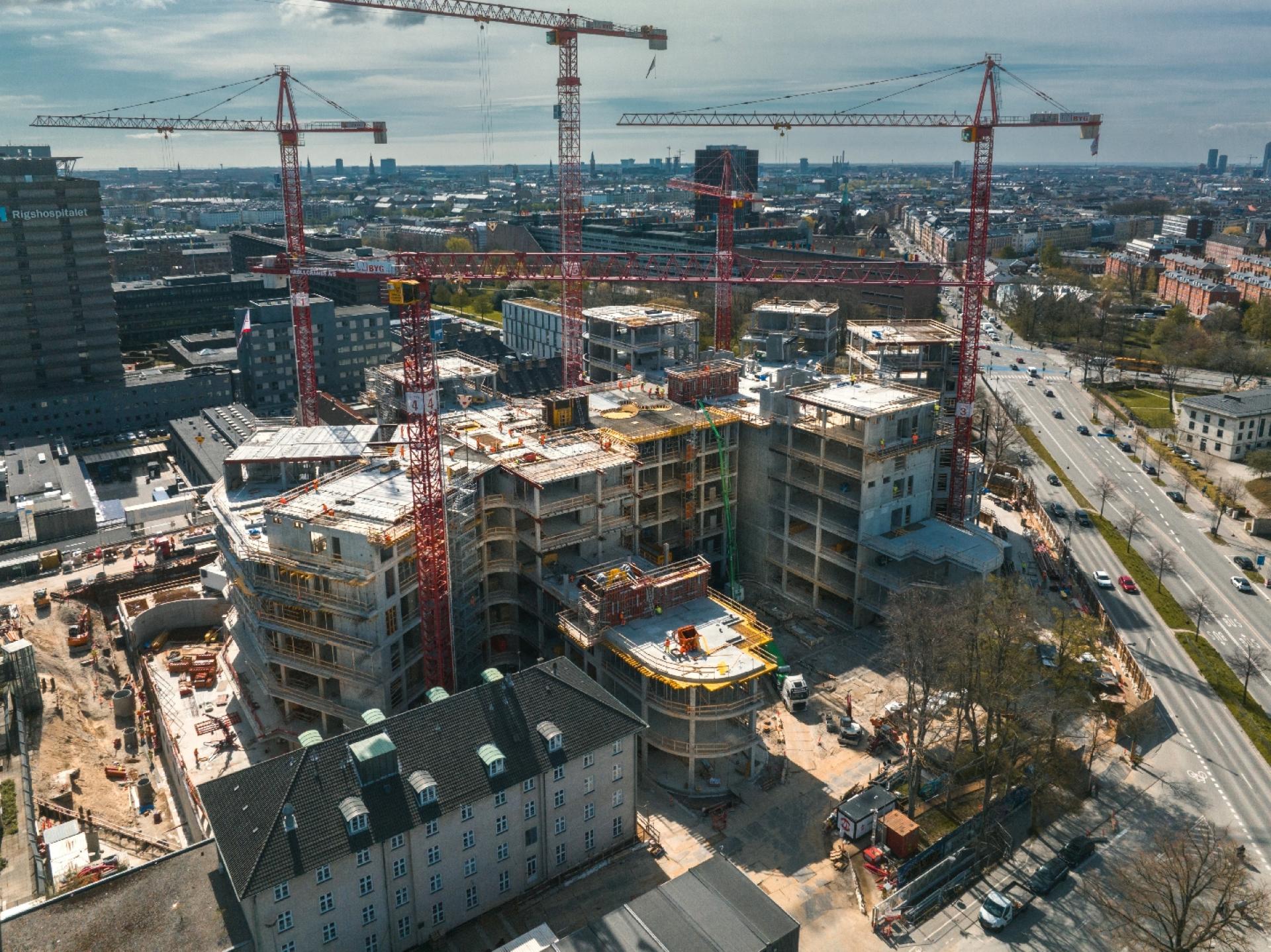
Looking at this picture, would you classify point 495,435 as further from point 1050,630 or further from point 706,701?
point 1050,630

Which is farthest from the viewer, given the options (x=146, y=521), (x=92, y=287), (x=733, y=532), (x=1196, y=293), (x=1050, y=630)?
(x=1196, y=293)

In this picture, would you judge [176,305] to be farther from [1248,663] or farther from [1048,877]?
[1248,663]

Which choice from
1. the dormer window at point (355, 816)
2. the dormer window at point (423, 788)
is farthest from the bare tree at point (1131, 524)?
the dormer window at point (355, 816)

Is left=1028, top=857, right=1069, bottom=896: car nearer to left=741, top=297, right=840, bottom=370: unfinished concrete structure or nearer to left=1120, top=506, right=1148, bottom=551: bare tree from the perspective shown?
left=1120, top=506, right=1148, bottom=551: bare tree

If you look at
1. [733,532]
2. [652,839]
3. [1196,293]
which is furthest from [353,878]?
[1196,293]

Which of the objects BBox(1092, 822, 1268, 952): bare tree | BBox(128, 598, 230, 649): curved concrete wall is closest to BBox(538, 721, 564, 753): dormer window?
BBox(1092, 822, 1268, 952): bare tree

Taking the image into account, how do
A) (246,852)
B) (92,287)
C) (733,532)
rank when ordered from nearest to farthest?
(246,852)
(733,532)
(92,287)

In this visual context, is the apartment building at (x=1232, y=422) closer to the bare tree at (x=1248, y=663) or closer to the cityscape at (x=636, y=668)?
the cityscape at (x=636, y=668)
